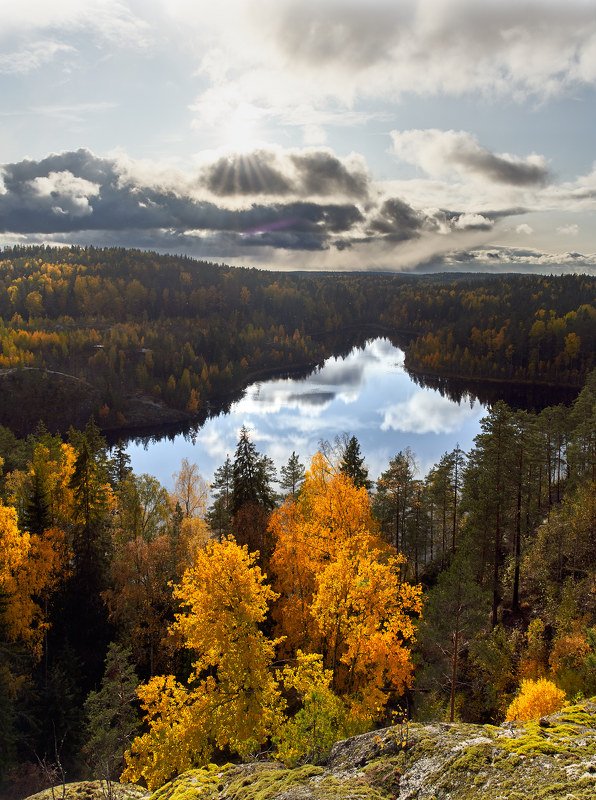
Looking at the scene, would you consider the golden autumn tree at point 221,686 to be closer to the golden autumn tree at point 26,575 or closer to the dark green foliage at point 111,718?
the dark green foliage at point 111,718

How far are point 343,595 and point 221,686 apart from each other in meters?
5.84

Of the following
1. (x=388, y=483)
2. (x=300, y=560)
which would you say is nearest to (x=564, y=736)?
(x=300, y=560)

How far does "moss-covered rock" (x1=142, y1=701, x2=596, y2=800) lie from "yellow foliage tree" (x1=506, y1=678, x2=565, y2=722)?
13.3 m

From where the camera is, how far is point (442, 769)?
23.6 ft

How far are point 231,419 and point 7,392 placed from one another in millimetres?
61609

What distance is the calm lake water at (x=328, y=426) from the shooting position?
105 m

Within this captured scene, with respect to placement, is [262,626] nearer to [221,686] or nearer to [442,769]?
[221,686]

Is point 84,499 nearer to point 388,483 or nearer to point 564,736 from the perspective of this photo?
point 388,483

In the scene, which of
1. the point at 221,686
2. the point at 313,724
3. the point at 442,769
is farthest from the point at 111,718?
the point at 442,769

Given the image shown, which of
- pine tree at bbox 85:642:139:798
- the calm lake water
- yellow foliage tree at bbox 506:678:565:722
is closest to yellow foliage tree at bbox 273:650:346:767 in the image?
yellow foliage tree at bbox 506:678:565:722

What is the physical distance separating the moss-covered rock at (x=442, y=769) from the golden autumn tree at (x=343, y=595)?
958cm

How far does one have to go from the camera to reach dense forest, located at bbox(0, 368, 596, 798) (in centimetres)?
1702

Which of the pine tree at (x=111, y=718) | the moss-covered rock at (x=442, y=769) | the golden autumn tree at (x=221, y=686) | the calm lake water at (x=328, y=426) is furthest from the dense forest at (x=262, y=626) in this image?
the calm lake water at (x=328, y=426)

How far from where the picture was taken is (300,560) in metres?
27.5
